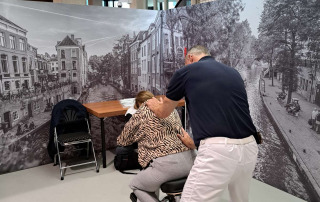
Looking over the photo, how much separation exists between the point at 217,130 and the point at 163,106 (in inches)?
18.7

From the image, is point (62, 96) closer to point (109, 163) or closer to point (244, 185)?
point (109, 163)

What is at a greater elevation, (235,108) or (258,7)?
(258,7)

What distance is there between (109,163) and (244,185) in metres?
2.69

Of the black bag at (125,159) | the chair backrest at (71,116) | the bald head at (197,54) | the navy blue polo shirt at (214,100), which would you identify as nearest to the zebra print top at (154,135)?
the navy blue polo shirt at (214,100)

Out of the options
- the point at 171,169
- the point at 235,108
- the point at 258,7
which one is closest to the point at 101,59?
the point at 258,7

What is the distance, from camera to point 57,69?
165 inches

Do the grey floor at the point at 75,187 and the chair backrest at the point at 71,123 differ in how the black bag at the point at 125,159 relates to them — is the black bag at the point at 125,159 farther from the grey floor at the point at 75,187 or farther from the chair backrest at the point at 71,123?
the chair backrest at the point at 71,123

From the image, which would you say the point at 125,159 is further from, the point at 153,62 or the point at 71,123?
the point at 153,62

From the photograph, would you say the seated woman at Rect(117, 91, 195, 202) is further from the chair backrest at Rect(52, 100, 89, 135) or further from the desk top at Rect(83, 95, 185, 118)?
the chair backrest at Rect(52, 100, 89, 135)

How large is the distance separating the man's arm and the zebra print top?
0.25 feet

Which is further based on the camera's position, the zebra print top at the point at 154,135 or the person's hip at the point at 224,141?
Result: the zebra print top at the point at 154,135

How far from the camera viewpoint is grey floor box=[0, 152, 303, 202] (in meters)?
3.23

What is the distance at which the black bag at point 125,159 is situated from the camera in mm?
3826

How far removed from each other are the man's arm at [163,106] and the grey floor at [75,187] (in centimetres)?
147
